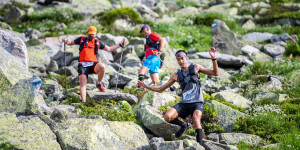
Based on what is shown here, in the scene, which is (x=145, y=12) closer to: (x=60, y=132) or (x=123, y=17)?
(x=123, y=17)

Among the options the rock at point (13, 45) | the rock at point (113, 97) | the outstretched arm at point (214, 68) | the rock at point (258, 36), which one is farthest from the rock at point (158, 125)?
the rock at point (258, 36)

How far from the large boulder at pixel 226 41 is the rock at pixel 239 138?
1051cm

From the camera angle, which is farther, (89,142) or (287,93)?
(287,93)

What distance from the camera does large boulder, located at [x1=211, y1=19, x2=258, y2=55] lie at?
1680 cm

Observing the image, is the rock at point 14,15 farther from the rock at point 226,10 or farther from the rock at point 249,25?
the rock at point 226,10

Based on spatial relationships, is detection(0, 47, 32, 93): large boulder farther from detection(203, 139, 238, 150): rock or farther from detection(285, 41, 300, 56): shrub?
detection(285, 41, 300, 56): shrub

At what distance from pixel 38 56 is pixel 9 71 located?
787cm

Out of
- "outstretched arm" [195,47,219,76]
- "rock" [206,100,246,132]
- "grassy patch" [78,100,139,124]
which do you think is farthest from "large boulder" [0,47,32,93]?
"rock" [206,100,246,132]

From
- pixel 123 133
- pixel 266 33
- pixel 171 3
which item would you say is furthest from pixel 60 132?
pixel 171 3

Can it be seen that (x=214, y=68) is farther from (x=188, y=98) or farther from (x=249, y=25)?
(x=249, y=25)

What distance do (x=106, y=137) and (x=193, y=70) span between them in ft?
7.32

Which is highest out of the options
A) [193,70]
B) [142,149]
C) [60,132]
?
[193,70]

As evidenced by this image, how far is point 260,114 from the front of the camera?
24.1ft

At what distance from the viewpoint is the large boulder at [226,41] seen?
16.8 m
